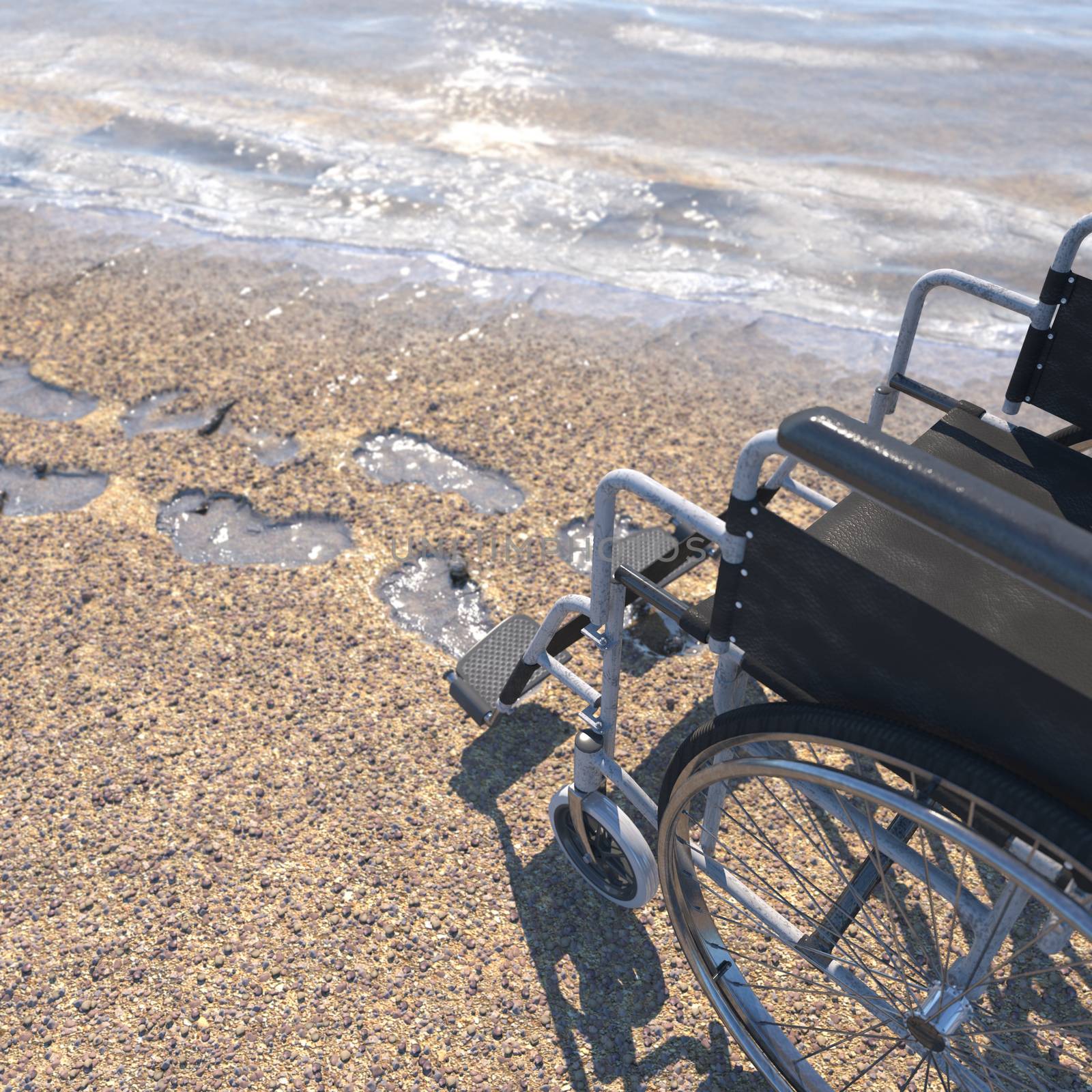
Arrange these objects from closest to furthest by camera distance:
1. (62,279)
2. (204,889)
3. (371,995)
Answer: (371,995)
(204,889)
(62,279)

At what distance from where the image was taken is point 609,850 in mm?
2465

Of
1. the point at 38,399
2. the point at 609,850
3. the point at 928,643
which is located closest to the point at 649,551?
the point at 609,850

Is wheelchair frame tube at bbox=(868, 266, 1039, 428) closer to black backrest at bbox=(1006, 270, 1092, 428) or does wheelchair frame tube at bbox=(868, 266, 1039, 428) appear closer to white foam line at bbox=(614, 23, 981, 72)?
black backrest at bbox=(1006, 270, 1092, 428)

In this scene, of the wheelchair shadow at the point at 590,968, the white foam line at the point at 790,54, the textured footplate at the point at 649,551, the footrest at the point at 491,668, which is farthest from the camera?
the white foam line at the point at 790,54

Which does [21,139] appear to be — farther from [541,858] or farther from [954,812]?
[954,812]

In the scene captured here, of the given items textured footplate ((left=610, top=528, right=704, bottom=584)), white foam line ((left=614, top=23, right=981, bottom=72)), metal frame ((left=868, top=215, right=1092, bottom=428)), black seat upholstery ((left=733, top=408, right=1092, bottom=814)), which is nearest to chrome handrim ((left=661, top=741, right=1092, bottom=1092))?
black seat upholstery ((left=733, top=408, right=1092, bottom=814))

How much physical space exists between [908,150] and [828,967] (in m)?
7.55

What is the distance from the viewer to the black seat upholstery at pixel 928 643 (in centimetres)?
142

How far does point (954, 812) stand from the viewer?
1.57m

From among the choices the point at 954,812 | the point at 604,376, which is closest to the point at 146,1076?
the point at 954,812

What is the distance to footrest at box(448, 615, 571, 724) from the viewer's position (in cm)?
278

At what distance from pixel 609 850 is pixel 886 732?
1.16 meters

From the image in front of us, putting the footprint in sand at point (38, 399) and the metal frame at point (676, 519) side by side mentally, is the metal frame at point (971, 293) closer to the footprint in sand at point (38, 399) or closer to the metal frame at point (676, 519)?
the metal frame at point (676, 519)

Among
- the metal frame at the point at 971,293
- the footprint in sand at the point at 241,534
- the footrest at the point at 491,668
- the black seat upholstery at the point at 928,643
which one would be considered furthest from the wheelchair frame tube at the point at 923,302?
the footprint in sand at the point at 241,534
